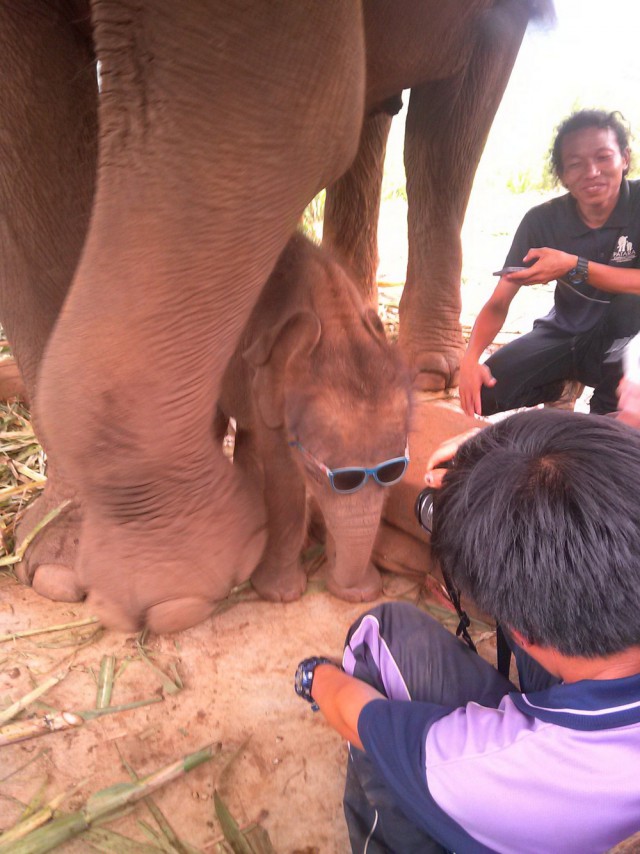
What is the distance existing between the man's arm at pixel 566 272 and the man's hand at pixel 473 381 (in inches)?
14.6

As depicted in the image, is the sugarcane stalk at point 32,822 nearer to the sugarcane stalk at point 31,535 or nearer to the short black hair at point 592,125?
the sugarcane stalk at point 31,535

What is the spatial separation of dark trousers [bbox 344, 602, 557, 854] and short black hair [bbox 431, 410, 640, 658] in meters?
0.35

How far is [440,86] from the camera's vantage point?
8.74ft

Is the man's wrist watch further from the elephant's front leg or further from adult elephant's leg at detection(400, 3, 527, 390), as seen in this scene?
the elephant's front leg

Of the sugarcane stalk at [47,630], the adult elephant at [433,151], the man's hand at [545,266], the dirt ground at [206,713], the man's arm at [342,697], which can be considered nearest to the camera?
the man's arm at [342,697]

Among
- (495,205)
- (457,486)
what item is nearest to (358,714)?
(457,486)

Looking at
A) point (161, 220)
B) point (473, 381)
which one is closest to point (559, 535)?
point (161, 220)

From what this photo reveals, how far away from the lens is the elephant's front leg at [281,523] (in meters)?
1.67

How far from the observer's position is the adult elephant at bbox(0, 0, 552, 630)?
1.06m

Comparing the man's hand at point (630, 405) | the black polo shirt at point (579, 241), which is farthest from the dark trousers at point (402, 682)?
the black polo shirt at point (579, 241)

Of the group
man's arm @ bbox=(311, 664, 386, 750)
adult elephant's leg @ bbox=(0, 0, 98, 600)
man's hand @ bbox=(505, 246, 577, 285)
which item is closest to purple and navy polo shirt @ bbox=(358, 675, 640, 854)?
man's arm @ bbox=(311, 664, 386, 750)

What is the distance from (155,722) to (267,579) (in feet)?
1.55

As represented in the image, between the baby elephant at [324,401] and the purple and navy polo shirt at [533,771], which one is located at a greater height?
the baby elephant at [324,401]

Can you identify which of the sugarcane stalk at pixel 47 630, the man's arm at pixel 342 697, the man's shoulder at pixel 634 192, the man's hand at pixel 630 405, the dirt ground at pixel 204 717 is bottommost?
the dirt ground at pixel 204 717
